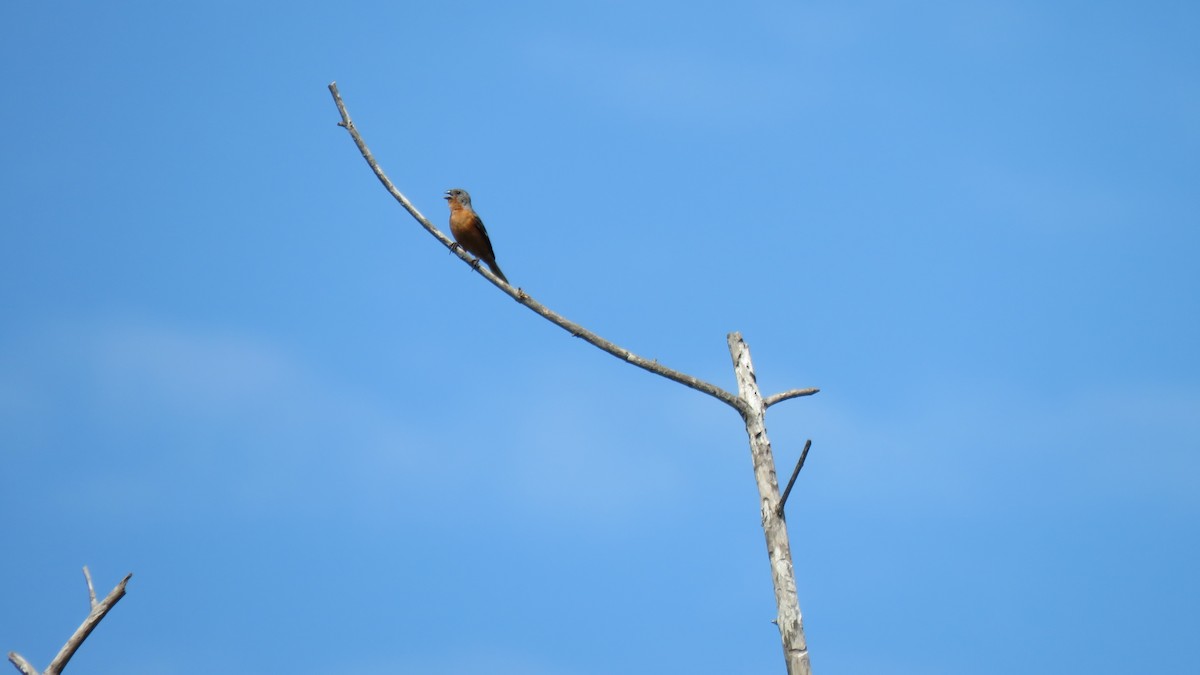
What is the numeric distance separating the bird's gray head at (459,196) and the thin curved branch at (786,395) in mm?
6679

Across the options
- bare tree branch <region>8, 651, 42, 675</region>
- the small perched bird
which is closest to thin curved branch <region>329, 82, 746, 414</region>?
the small perched bird

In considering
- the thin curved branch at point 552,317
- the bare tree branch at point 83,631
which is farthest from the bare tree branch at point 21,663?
the thin curved branch at point 552,317

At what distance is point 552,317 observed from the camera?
382 inches

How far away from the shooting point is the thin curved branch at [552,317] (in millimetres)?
9406

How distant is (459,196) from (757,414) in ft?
23.1

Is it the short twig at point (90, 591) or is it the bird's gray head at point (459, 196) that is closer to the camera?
the short twig at point (90, 591)

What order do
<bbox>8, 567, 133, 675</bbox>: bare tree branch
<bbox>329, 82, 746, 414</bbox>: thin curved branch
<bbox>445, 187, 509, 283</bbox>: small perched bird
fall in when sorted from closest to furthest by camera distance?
<bbox>8, 567, 133, 675</bbox>: bare tree branch, <bbox>329, 82, 746, 414</bbox>: thin curved branch, <bbox>445, 187, 509, 283</bbox>: small perched bird

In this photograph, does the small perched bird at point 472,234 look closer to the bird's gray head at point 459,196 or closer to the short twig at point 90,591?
the bird's gray head at point 459,196

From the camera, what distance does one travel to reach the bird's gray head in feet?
49.5

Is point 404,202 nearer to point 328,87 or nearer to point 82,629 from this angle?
point 328,87

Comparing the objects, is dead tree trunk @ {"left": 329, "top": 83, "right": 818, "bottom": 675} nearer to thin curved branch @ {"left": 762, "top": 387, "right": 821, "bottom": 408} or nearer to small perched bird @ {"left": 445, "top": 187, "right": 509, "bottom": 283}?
thin curved branch @ {"left": 762, "top": 387, "right": 821, "bottom": 408}

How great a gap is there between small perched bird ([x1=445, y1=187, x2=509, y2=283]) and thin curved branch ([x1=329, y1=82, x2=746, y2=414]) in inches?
135

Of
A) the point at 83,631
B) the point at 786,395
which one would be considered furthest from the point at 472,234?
the point at 83,631

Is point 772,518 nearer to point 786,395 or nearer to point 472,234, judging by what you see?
point 786,395
